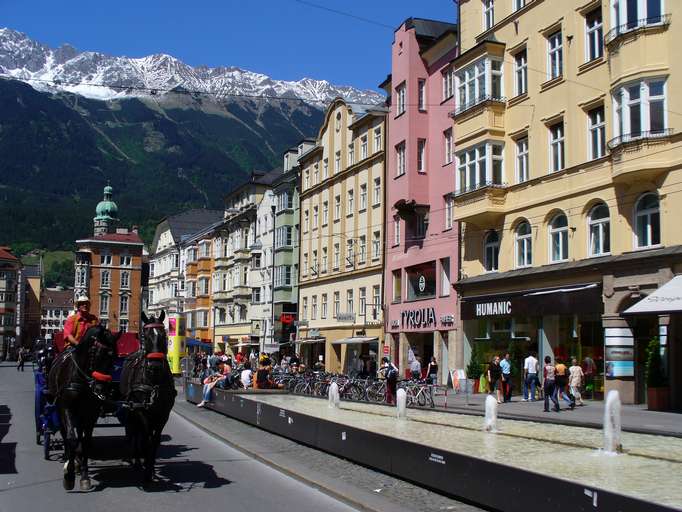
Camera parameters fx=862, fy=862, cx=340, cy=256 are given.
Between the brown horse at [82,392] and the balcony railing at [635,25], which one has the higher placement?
the balcony railing at [635,25]

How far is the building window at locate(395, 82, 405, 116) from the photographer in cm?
4752

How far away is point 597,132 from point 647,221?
438 centimetres

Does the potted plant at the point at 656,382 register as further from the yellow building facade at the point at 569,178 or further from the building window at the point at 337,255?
the building window at the point at 337,255

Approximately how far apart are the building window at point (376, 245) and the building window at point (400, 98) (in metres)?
7.61

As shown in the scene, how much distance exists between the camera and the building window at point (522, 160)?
3547 cm

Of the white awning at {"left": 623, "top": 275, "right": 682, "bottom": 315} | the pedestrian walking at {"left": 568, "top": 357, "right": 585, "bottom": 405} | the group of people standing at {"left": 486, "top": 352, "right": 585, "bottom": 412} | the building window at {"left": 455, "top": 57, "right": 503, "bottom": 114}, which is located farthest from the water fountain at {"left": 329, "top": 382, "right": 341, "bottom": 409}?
the building window at {"left": 455, "top": 57, "right": 503, "bottom": 114}

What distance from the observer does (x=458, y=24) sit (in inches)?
1640

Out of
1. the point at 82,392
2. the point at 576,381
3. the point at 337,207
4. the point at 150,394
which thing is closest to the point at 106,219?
the point at 337,207

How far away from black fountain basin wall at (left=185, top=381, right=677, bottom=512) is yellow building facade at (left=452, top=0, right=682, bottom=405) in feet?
48.2

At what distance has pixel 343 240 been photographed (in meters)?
57.1

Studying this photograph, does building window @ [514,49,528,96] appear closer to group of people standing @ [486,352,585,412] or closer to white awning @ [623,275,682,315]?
group of people standing @ [486,352,585,412]

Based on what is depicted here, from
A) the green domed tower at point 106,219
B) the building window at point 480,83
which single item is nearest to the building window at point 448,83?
the building window at point 480,83

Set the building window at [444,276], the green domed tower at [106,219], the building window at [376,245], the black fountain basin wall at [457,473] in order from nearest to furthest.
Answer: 1. the black fountain basin wall at [457,473]
2. the building window at [444,276]
3. the building window at [376,245]
4. the green domed tower at [106,219]

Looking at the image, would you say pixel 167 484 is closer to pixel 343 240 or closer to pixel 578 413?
pixel 578 413
